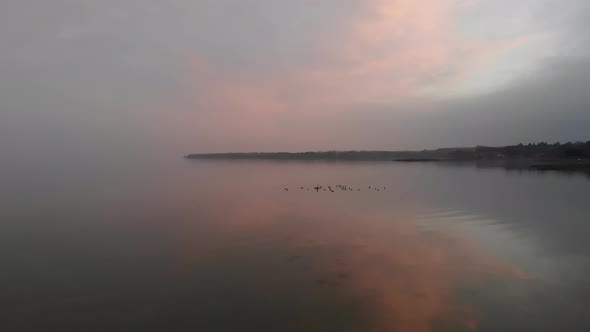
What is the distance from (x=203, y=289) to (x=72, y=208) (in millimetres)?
21680

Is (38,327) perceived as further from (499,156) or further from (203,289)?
(499,156)

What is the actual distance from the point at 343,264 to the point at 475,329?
19.1 ft

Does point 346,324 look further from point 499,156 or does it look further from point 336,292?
point 499,156

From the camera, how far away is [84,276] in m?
12.4

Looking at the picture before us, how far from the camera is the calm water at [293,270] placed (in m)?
9.43

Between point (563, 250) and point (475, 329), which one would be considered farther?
point (563, 250)

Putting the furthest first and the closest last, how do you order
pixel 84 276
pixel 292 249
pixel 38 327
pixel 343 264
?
pixel 292 249 < pixel 343 264 < pixel 84 276 < pixel 38 327

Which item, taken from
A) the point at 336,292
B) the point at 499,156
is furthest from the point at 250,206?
the point at 499,156

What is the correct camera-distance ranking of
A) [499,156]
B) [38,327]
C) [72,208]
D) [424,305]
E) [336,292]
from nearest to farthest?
[38,327]
[424,305]
[336,292]
[72,208]
[499,156]

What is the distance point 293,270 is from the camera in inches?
520

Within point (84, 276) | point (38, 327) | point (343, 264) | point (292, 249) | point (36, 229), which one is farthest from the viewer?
point (36, 229)

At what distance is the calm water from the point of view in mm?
9430

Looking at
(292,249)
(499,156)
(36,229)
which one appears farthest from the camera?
(499,156)

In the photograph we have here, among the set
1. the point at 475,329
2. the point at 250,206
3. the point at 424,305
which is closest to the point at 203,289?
the point at 424,305
